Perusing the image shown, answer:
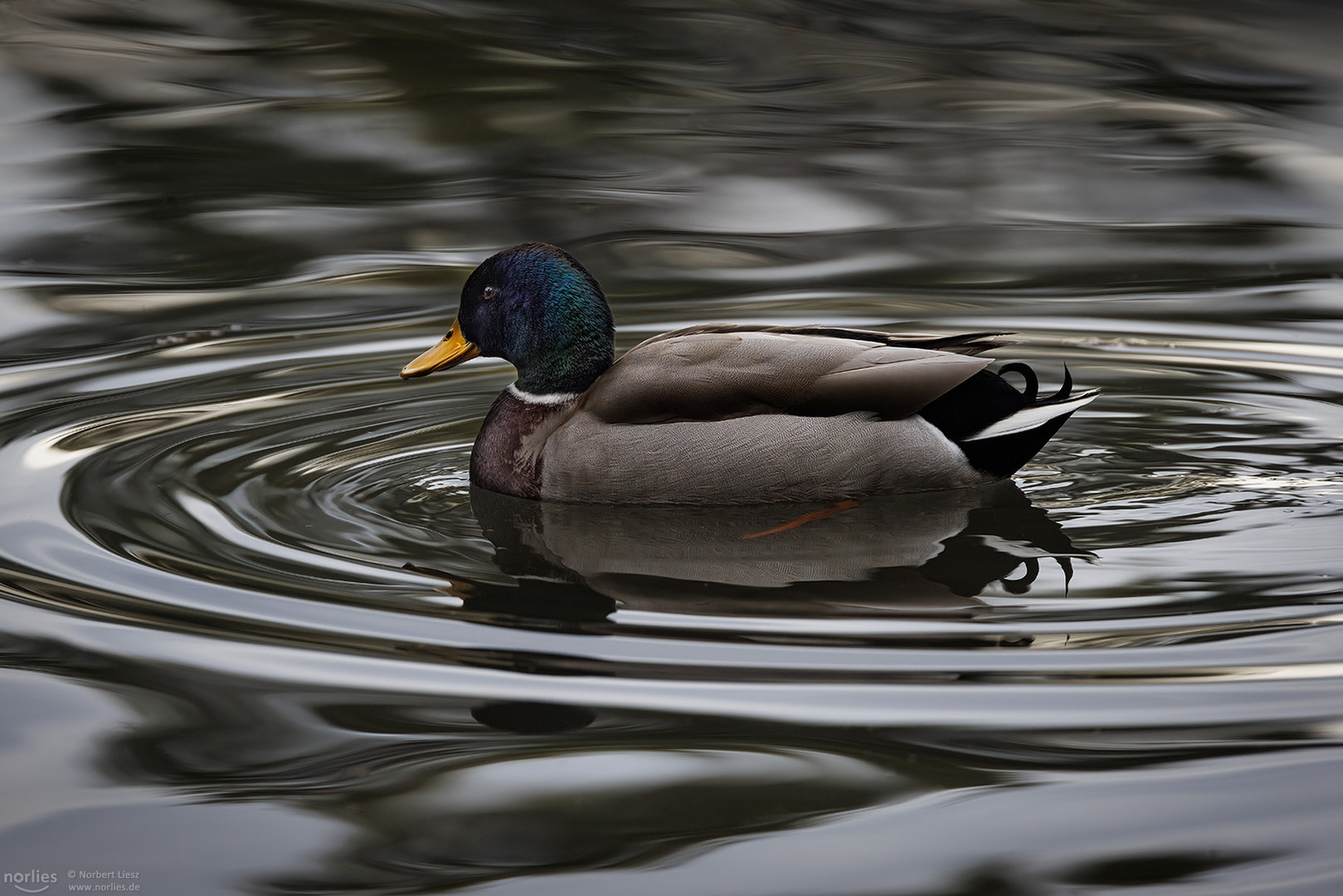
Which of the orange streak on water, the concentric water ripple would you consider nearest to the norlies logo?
the concentric water ripple

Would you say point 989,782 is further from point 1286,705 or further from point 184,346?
point 184,346

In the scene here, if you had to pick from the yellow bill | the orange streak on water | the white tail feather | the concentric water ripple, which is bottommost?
the orange streak on water

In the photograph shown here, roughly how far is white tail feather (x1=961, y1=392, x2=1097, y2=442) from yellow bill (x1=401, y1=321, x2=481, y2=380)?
1808 millimetres

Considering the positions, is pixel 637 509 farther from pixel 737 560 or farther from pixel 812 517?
pixel 737 560

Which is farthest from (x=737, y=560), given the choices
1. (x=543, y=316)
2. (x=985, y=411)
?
(x=543, y=316)

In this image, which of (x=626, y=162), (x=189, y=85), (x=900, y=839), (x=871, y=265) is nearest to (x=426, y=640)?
(x=900, y=839)

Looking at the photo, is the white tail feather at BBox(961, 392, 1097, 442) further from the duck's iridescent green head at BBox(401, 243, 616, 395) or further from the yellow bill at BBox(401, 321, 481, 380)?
the yellow bill at BBox(401, 321, 481, 380)

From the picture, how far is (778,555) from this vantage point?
16.3 feet

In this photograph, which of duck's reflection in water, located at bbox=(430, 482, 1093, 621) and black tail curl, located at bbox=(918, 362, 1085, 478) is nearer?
duck's reflection in water, located at bbox=(430, 482, 1093, 621)

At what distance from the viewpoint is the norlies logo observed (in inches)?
122

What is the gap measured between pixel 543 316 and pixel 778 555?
4.69ft

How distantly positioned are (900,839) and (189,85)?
9.50 metres

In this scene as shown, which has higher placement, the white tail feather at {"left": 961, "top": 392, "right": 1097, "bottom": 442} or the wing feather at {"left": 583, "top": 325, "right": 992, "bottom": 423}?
the wing feather at {"left": 583, "top": 325, "right": 992, "bottom": 423}

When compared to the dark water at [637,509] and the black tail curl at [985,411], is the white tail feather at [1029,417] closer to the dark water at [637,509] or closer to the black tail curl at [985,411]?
the black tail curl at [985,411]
